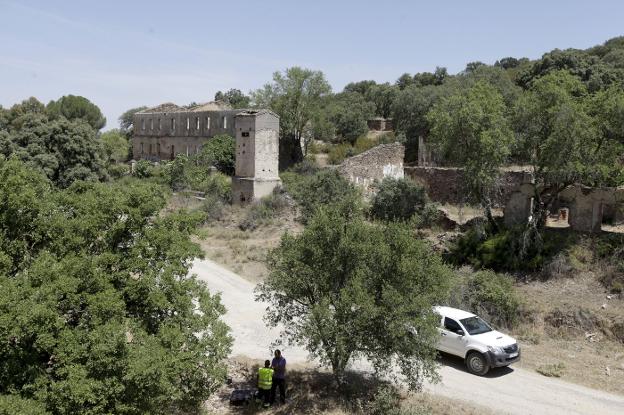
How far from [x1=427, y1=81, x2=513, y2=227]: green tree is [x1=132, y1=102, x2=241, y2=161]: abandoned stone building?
2283 cm

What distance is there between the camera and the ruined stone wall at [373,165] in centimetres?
3425

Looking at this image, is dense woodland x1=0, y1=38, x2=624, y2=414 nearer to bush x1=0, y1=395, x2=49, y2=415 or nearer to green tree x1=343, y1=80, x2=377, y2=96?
bush x1=0, y1=395, x2=49, y2=415

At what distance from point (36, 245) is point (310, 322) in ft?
19.3

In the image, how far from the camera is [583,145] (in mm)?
20984

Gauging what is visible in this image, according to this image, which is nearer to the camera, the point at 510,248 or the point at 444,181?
the point at 510,248

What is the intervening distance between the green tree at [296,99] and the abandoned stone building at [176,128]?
3.70 metres

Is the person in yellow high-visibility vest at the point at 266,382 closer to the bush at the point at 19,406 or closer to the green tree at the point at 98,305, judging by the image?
the green tree at the point at 98,305

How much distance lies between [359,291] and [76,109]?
2788 inches

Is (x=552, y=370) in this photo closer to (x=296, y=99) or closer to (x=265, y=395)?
(x=265, y=395)

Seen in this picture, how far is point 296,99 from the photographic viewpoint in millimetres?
41531

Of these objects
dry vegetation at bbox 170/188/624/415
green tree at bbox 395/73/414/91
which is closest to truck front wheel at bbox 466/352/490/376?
dry vegetation at bbox 170/188/624/415

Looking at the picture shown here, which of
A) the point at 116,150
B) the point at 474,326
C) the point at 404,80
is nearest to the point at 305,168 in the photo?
the point at 474,326

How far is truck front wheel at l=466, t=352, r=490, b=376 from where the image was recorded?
13.8m

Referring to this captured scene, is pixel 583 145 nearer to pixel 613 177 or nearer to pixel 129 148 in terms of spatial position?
pixel 613 177
